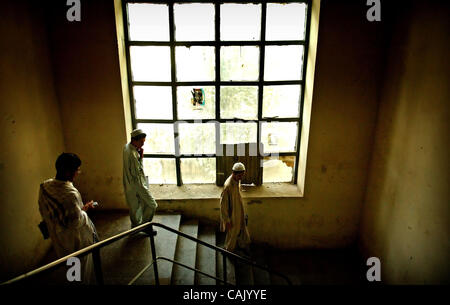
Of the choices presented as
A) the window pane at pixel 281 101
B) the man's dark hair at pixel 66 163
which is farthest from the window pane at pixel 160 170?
the man's dark hair at pixel 66 163

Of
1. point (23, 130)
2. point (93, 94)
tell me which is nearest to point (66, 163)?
point (23, 130)

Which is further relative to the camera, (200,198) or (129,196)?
(200,198)

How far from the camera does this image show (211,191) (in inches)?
189

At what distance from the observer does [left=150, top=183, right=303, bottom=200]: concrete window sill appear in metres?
4.66

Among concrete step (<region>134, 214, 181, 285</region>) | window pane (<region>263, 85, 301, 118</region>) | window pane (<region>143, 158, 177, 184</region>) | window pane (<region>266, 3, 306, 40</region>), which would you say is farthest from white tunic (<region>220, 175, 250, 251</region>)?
window pane (<region>266, 3, 306, 40</region>)

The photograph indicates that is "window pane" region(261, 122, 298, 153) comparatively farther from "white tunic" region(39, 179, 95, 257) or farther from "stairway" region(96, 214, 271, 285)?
"white tunic" region(39, 179, 95, 257)

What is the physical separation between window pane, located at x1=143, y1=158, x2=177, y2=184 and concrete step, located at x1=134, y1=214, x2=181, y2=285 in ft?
2.08

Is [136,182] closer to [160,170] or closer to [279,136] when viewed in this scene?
[160,170]

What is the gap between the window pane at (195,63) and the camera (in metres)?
4.32

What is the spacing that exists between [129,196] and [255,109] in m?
2.31

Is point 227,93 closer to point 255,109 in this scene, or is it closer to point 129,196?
point 255,109

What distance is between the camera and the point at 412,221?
358cm

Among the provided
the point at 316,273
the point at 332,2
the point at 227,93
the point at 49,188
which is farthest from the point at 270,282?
the point at 332,2
